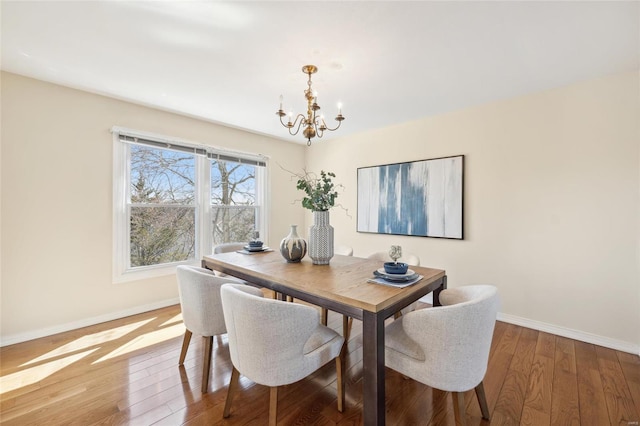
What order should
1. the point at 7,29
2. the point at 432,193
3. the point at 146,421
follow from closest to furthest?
the point at 146,421 → the point at 7,29 → the point at 432,193

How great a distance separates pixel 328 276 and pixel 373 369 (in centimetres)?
64

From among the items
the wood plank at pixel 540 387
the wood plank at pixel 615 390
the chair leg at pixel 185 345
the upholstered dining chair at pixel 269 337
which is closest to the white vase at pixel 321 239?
the upholstered dining chair at pixel 269 337

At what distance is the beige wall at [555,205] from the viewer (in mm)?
2400

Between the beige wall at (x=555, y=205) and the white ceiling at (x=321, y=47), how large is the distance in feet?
0.92

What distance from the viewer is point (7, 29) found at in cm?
188

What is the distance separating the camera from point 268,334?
1.30 m

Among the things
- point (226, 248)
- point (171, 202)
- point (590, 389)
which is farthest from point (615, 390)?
point (171, 202)

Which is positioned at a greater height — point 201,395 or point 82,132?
point 82,132

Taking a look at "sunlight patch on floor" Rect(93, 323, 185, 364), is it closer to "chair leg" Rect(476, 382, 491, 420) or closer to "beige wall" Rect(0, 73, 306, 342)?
"beige wall" Rect(0, 73, 306, 342)

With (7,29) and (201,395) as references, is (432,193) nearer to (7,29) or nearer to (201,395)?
(201,395)

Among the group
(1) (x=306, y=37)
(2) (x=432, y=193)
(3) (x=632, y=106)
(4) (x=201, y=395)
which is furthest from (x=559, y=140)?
(4) (x=201, y=395)

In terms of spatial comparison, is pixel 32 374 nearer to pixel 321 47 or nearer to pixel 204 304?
pixel 204 304

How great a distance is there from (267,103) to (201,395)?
278cm

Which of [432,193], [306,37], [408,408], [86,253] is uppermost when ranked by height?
[306,37]
